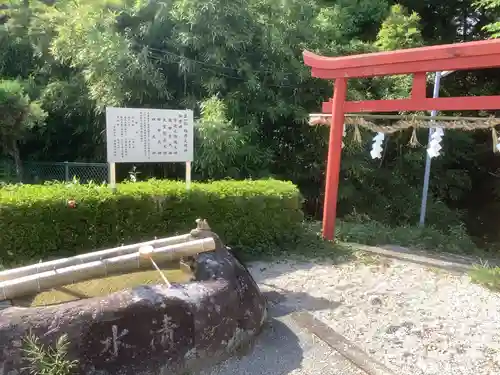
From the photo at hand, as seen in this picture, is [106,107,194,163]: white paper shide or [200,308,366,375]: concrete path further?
[106,107,194,163]: white paper shide

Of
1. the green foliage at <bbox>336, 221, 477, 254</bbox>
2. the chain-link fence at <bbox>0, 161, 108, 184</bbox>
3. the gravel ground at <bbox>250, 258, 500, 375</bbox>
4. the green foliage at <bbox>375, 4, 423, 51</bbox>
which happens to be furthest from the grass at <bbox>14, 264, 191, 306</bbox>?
the green foliage at <bbox>375, 4, 423, 51</bbox>

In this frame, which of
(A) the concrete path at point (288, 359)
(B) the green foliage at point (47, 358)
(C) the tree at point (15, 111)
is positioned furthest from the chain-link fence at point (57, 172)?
(B) the green foliage at point (47, 358)

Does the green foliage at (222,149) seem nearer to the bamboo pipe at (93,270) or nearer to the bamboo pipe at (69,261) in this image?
the bamboo pipe at (69,261)

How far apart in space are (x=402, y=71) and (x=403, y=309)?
10.8 feet

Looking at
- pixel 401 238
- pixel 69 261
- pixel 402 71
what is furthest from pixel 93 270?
pixel 401 238

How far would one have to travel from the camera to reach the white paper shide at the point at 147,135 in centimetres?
557

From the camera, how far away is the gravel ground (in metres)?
3.61

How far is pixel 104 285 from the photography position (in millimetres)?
3963

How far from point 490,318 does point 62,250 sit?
15.2ft

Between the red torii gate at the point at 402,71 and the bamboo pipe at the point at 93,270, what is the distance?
3662 mm

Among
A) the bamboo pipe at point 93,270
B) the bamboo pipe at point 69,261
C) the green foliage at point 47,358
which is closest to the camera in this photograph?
the green foliage at point 47,358

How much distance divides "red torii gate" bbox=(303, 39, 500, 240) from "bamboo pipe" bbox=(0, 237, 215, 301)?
3.66 metres

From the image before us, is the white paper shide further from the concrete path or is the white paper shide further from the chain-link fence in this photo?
the chain-link fence

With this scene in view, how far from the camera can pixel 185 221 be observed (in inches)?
232
